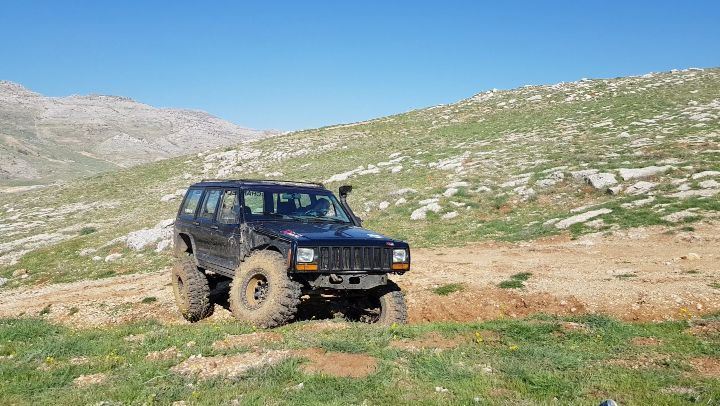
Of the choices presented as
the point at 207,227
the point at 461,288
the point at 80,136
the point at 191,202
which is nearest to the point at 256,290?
the point at 207,227

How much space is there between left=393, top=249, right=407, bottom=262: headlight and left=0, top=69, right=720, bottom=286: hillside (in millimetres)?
9132

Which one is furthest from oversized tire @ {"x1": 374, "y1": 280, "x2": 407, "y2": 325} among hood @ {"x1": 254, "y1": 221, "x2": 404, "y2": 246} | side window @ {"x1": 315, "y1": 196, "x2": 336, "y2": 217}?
side window @ {"x1": 315, "y1": 196, "x2": 336, "y2": 217}

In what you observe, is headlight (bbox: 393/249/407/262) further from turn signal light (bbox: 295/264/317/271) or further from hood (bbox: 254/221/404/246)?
turn signal light (bbox: 295/264/317/271)

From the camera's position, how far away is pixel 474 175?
82.6 feet

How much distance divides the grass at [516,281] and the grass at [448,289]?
0.90 metres

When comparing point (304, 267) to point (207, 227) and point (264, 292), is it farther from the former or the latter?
point (207, 227)

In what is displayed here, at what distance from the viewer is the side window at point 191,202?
35.3ft

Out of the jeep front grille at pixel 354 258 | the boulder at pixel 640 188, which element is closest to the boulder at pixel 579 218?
the boulder at pixel 640 188

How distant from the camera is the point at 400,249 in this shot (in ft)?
27.4

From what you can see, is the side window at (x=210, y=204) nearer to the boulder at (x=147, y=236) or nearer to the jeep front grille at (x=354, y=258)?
the jeep front grille at (x=354, y=258)

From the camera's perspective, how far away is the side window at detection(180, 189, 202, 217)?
1075cm

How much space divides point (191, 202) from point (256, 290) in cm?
348

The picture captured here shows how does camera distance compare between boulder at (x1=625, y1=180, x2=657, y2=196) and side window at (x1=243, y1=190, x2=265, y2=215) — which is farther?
boulder at (x1=625, y1=180, x2=657, y2=196)

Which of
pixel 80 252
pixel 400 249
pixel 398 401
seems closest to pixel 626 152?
pixel 400 249
